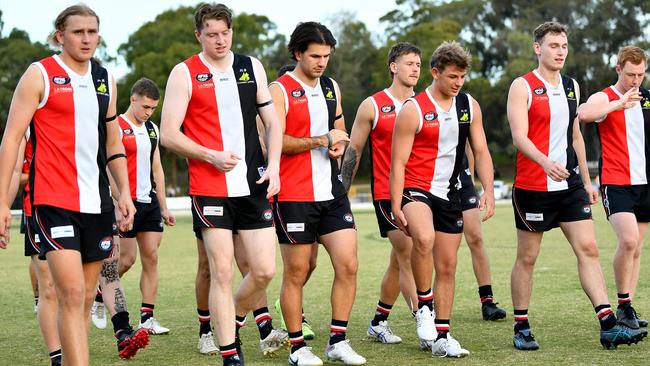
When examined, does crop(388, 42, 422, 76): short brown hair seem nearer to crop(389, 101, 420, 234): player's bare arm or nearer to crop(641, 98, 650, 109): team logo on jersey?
crop(389, 101, 420, 234): player's bare arm

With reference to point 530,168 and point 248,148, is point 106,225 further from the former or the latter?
point 530,168

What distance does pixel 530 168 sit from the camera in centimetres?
848

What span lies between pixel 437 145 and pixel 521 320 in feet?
5.22

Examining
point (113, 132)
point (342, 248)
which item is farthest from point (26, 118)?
point (342, 248)

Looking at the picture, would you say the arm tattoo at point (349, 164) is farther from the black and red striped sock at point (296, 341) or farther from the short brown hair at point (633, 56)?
the short brown hair at point (633, 56)

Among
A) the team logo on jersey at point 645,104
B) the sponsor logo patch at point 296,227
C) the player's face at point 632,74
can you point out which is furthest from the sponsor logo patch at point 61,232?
the team logo on jersey at point 645,104

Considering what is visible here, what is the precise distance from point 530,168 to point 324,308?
3679mm

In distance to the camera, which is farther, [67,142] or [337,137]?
[337,137]

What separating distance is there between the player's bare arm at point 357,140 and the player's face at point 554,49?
169 centimetres

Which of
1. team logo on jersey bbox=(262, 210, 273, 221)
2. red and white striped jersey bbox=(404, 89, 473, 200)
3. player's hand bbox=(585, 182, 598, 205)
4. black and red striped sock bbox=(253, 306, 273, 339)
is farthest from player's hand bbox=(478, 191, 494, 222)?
black and red striped sock bbox=(253, 306, 273, 339)

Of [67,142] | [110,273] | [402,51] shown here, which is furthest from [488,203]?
[67,142]

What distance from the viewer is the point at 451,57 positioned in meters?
7.91

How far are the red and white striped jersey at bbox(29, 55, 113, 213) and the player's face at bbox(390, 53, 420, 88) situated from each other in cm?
368

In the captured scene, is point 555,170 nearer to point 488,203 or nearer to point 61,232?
point 488,203
